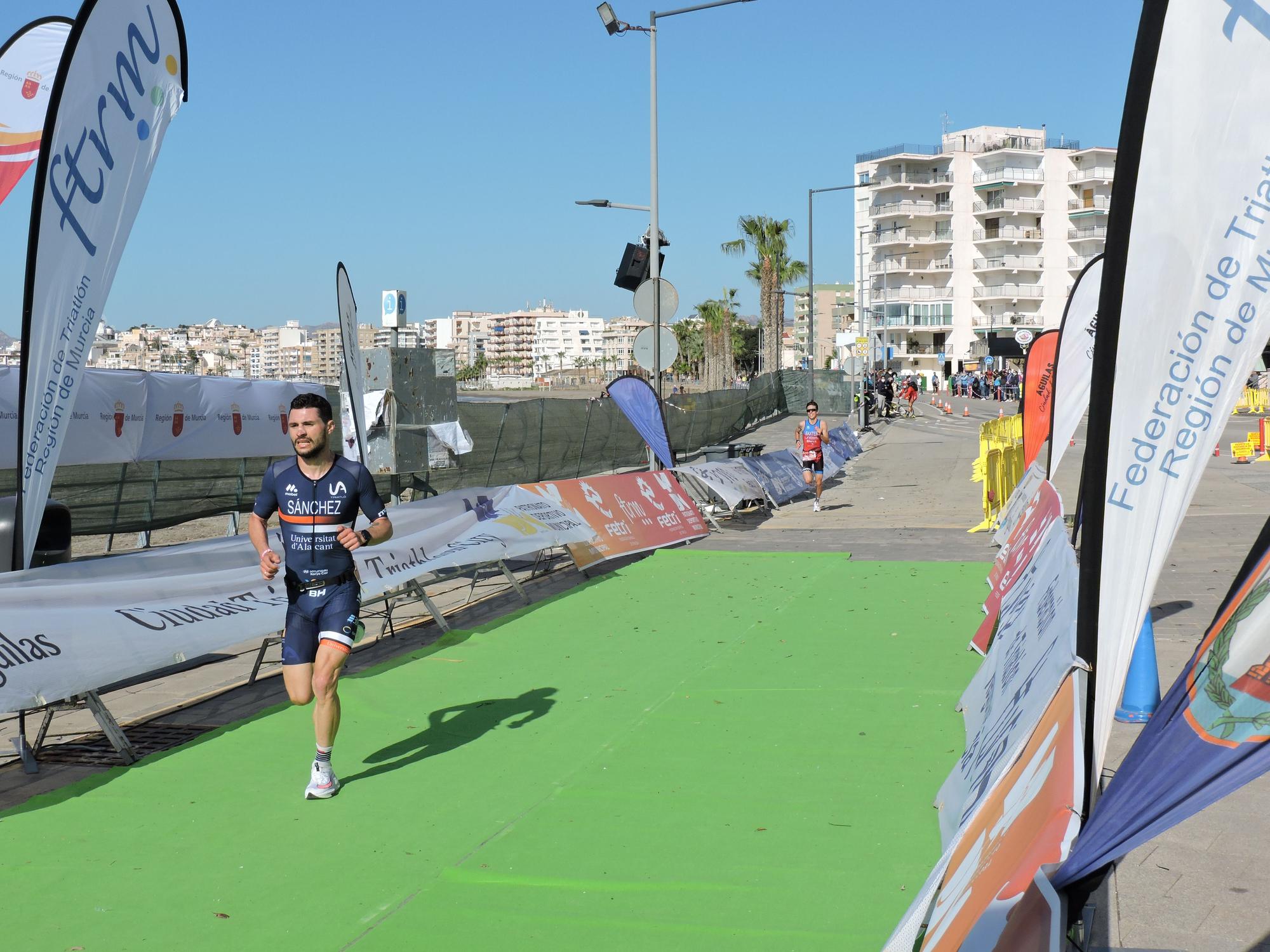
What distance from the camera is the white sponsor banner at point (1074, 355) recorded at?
1000cm

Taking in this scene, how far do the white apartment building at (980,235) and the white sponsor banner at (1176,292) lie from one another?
101205 millimetres

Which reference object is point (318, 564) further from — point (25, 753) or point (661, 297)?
point (661, 297)

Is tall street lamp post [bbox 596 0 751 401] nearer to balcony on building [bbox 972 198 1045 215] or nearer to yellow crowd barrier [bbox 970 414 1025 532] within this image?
yellow crowd barrier [bbox 970 414 1025 532]

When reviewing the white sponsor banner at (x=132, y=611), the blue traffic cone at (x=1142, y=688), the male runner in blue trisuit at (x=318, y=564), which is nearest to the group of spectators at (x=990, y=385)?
the blue traffic cone at (x=1142, y=688)

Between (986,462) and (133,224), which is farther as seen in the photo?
(986,462)

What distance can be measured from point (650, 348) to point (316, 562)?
12841 millimetres

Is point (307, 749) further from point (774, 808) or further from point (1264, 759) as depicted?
point (1264, 759)

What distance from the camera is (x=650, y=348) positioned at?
1836 centimetres

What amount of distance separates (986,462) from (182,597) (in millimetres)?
11849

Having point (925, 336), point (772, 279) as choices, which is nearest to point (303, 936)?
point (772, 279)

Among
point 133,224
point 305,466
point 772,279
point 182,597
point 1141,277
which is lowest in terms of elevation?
point 182,597

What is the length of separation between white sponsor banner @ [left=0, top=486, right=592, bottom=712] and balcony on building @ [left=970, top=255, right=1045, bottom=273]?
102489 millimetres

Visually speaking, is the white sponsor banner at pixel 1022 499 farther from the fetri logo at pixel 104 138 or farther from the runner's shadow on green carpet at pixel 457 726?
the fetri logo at pixel 104 138

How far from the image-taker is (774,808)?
18.0ft
